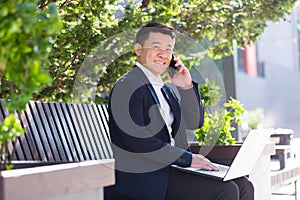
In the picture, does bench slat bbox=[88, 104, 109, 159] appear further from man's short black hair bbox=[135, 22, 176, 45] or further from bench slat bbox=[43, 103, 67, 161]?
man's short black hair bbox=[135, 22, 176, 45]

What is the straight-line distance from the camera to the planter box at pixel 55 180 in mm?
1268

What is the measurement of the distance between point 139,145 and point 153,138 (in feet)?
0.23

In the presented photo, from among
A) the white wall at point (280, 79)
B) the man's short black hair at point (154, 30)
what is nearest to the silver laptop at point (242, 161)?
the man's short black hair at point (154, 30)

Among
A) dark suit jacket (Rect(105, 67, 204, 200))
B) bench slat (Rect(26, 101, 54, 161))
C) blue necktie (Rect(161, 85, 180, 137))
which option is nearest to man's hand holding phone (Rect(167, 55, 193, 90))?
blue necktie (Rect(161, 85, 180, 137))

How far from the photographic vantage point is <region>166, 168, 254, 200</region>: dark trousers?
8.14ft

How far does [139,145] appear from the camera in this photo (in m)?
2.37

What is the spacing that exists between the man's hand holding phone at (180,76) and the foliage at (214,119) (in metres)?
0.88

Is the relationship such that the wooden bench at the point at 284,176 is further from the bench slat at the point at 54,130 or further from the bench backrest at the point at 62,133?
the bench slat at the point at 54,130

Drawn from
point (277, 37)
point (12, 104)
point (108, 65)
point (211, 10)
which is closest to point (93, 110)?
point (108, 65)

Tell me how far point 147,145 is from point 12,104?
1.07 m

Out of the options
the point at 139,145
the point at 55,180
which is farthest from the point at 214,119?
the point at 55,180

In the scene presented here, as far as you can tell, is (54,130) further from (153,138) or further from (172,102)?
(172,102)

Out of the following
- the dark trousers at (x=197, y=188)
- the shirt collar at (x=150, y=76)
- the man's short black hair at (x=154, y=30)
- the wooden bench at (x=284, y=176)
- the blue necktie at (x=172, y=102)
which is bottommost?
the wooden bench at (x=284, y=176)

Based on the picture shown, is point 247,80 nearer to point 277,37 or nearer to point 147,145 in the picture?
point 277,37
